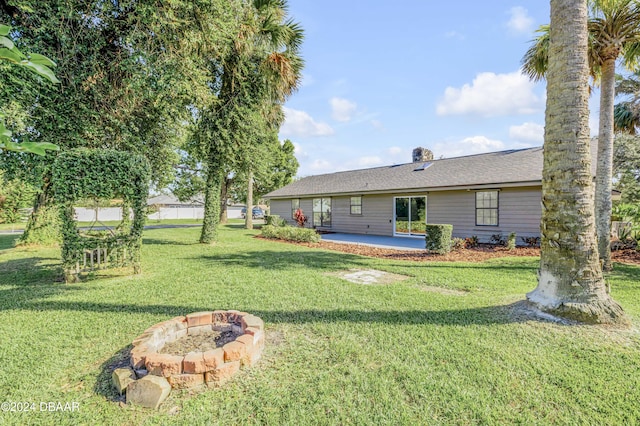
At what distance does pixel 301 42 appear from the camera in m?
10.9

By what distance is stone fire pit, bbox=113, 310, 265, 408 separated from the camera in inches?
100

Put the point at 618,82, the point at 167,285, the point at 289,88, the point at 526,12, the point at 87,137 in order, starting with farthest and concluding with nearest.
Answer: the point at 618,82 < the point at 289,88 < the point at 87,137 < the point at 526,12 < the point at 167,285

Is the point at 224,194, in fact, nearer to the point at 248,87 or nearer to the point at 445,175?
the point at 248,87

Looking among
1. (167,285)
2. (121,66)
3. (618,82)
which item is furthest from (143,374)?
(618,82)

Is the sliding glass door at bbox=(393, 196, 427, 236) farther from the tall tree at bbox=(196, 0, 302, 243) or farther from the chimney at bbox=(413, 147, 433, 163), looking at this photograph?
the tall tree at bbox=(196, 0, 302, 243)

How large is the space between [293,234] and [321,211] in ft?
18.9

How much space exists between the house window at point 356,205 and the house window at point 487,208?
6077 mm

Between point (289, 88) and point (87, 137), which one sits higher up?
point (289, 88)

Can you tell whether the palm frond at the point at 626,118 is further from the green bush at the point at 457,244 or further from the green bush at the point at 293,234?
the green bush at the point at 293,234

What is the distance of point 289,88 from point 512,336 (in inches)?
393

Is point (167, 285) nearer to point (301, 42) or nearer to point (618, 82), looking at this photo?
point (301, 42)

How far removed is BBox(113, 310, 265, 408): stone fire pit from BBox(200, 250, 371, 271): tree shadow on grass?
3953 millimetres

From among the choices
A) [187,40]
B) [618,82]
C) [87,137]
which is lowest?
[87,137]

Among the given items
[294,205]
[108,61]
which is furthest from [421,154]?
[108,61]
